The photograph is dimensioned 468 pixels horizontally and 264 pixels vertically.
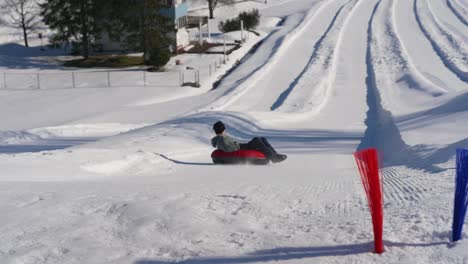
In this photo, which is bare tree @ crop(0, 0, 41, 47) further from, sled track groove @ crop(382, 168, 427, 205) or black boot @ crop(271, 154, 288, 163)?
sled track groove @ crop(382, 168, 427, 205)

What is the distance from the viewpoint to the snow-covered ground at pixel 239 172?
5.04m

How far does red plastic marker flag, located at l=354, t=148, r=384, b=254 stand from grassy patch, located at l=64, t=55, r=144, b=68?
34.2 m

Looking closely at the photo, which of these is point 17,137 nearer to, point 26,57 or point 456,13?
point 26,57

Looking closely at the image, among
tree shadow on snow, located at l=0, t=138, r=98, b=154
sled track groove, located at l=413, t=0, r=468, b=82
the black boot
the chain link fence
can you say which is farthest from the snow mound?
sled track groove, located at l=413, t=0, r=468, b=82

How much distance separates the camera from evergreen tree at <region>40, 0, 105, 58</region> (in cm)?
3972

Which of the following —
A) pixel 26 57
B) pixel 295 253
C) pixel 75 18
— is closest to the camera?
pixel 295 253

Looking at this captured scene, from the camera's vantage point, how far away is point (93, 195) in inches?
277

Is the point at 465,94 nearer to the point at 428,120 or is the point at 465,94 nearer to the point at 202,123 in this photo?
the point at 428,120

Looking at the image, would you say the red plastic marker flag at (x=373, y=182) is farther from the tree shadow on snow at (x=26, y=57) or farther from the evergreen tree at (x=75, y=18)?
the evergreen tree at (x=75, y=18)

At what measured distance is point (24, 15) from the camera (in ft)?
164

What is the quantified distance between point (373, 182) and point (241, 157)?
691 centimetres

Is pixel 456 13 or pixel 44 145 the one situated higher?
pixel 456 13

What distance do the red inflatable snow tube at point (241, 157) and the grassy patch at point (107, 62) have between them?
89.8 feet

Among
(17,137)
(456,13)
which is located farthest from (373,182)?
(456,13)
